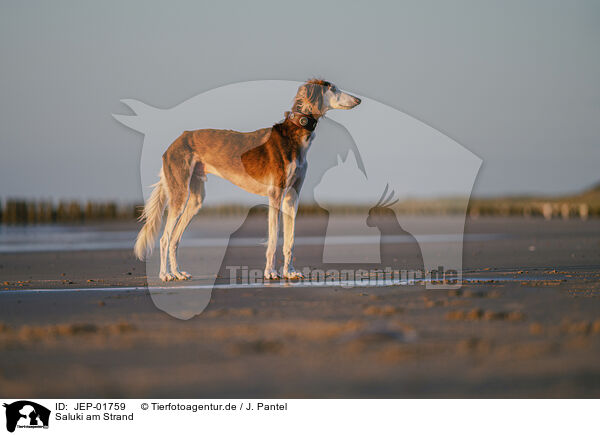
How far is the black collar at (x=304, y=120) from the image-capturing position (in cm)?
1083

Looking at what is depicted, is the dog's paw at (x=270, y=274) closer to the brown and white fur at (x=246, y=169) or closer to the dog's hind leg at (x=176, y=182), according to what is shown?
the brown and white fur at (x=246, y=169)

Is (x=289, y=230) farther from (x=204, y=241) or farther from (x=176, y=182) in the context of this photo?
(x=204, y=241)

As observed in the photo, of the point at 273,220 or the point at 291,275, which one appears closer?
the point at 273,220

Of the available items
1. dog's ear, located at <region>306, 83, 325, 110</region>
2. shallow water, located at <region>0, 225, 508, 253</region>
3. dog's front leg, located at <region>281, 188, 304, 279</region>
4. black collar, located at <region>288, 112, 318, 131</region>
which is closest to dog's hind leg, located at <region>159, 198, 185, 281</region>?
dog's front leg, located at <region>281, 188, 304, 279</region>

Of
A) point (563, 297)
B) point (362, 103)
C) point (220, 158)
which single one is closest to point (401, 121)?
point (362, 103)

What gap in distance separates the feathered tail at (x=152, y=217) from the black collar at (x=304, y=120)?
2.65 meters

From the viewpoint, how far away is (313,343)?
580 centimetres

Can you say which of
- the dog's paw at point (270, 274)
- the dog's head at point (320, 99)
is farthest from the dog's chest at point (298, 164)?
the dog's paw at point (270, 274)

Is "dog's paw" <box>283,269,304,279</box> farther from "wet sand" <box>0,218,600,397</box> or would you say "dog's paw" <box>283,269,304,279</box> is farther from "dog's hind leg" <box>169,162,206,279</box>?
"dog's hind leg" <box>169,162,206,279</box>

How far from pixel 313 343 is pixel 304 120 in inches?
223

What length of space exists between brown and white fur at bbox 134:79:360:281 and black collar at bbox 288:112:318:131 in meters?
0.06
